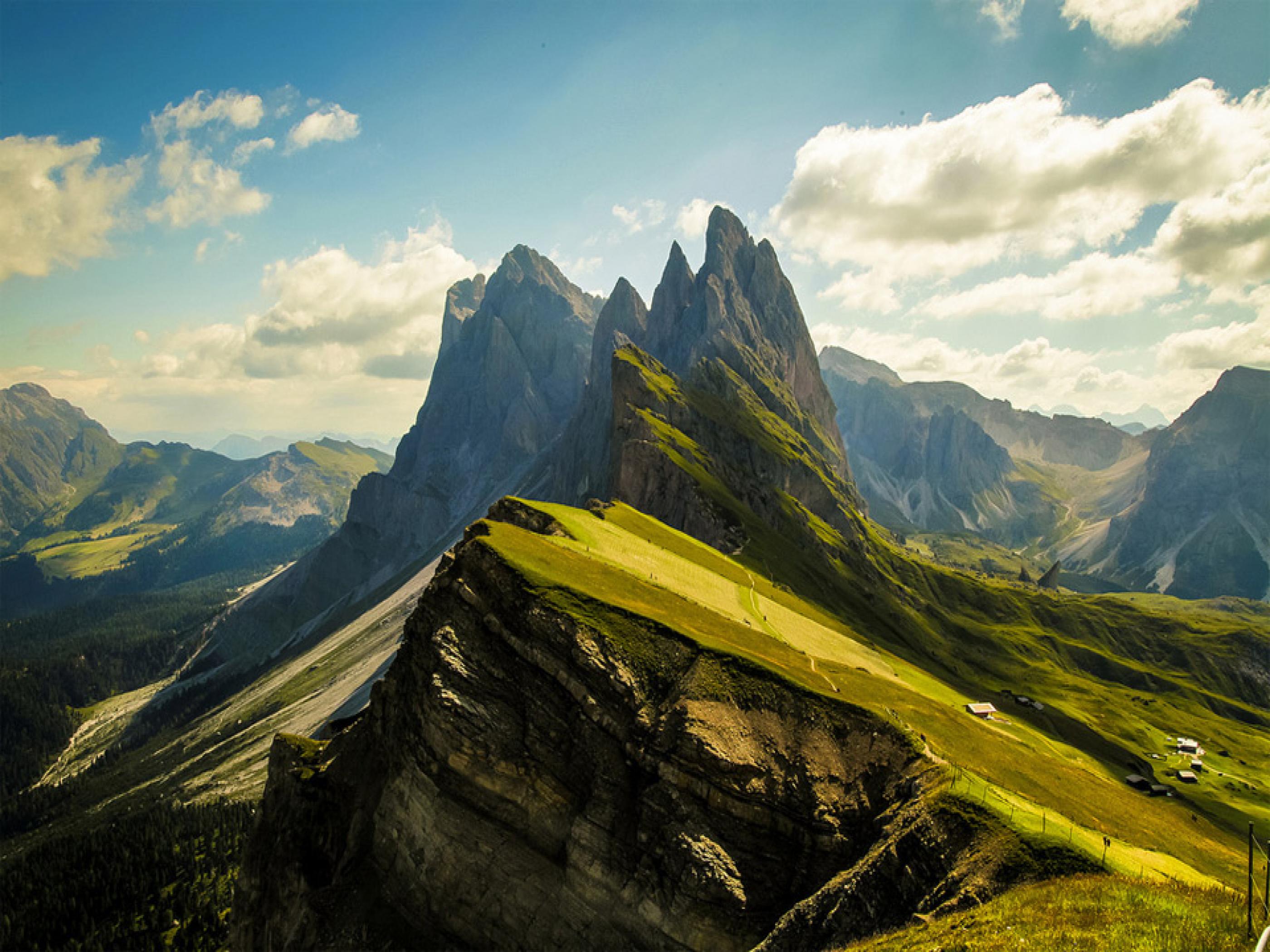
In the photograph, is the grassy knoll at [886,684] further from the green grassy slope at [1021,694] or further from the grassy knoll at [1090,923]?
the grassy knoll at [1090,923]

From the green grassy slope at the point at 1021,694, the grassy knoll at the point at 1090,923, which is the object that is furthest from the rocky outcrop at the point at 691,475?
the grassy knoll at the point at 1090,923

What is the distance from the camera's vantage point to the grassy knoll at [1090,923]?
17.8 m

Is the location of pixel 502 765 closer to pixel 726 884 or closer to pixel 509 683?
pixel 509 683

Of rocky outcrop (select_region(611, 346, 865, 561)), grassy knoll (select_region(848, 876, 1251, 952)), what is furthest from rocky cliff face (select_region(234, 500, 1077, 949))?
rocky outcrop (select_region(611, 346, 865, 561))

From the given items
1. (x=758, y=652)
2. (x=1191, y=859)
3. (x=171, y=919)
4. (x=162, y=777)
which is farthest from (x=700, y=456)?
(x=162, y=777)

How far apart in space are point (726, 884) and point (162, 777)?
23758 centimetres

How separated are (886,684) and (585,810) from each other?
34.7 meters

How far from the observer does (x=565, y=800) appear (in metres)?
42.0

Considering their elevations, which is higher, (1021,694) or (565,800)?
(565,800)

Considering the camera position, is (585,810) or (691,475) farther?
(691,475)

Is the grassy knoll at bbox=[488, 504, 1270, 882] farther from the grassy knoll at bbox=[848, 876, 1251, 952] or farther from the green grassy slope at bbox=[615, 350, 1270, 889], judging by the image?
the grassy knoll at bbox=[848, 876, 1251, 952]

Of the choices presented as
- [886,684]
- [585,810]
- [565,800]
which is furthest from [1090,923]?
[886,684]

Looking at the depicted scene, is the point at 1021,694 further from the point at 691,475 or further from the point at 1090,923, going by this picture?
the point at 1090,923

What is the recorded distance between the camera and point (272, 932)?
49.3m
